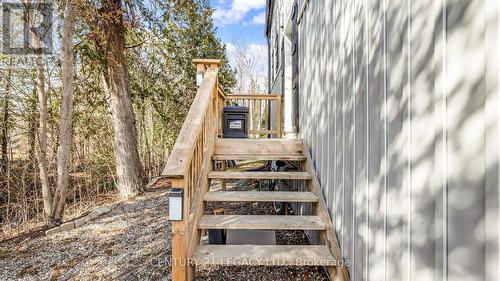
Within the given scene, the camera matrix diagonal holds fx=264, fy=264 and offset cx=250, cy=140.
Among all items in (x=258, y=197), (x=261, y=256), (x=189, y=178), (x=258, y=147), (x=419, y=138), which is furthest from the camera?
(x=258, y=147)

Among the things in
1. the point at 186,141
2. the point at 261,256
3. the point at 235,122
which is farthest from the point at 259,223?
the point at 235,122

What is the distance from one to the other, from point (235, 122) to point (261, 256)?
3381mm

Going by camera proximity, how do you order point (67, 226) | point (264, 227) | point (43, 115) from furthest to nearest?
point (43, 115) < point (67, 226) < point (264, 227)

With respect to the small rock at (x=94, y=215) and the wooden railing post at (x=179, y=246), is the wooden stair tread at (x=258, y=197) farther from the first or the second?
the small rock at (x=94, y=215)

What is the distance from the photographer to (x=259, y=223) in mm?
2352

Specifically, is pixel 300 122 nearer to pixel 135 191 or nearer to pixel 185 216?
pixel 185 216

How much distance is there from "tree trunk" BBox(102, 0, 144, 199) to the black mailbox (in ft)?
6.95

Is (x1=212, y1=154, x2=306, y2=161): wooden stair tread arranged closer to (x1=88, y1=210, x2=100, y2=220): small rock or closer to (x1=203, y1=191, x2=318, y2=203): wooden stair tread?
(x1=203, y1=191, x2=318, y2=203): wooden stair tread

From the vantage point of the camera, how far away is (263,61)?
20438 millimetres

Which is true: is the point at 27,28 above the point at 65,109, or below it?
above

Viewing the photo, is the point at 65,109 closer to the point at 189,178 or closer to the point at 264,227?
the point at 189,178

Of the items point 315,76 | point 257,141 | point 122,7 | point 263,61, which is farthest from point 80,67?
point 263,61

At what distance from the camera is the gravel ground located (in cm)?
245

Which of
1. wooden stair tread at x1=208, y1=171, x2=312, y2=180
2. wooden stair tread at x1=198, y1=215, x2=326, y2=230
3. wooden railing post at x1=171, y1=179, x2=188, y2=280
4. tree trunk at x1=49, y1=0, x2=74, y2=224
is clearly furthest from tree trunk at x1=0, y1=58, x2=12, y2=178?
wooden railing post at x1=171, y1=179, x2=188, y2=280
